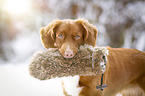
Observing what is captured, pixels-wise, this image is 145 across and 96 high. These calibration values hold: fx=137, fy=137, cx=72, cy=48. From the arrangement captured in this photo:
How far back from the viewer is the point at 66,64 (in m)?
1.20

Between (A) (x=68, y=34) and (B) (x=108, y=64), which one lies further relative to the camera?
(B) (x=108, y=64)

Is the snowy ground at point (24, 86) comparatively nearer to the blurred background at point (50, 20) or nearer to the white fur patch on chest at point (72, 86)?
the blurred background at point (50, 20)

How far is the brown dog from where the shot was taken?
4.59 feet

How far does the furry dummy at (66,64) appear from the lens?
1.16m

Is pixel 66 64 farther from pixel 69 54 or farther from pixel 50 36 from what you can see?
pixel 50 36

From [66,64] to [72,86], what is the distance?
0.40 meters

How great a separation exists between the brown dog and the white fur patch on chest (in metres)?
0.03

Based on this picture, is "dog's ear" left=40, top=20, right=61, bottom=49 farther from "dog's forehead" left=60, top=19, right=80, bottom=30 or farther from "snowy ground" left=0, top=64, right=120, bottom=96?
"snowy ground" left=0, top=64, right=120, bottom=96

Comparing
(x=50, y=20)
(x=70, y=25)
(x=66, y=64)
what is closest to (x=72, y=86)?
(x=66, y=64)

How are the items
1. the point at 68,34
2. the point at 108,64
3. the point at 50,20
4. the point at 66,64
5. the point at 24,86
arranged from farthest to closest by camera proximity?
the point at 50,20 → the point at 24,86 → the point at 108,64 → the point at 68,34 → the point at 66,64

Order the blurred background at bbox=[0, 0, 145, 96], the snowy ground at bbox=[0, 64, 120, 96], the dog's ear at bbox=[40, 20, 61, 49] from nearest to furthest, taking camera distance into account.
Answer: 1. the dog's ear at bbox=[40, 20, 61, 49]
2. the snowy ground at bbox=[0, 64, 120, 96]
3. the blurred background at bbox=[0, 0, 145, 96]

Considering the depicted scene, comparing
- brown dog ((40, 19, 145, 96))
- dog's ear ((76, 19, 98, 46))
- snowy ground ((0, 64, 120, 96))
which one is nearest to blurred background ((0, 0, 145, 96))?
snowy ground ((0, 64, 120, 96))

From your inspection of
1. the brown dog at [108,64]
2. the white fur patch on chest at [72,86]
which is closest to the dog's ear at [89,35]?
the brown dog at [108,64]

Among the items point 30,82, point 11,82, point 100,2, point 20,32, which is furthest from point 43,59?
point 100,2
